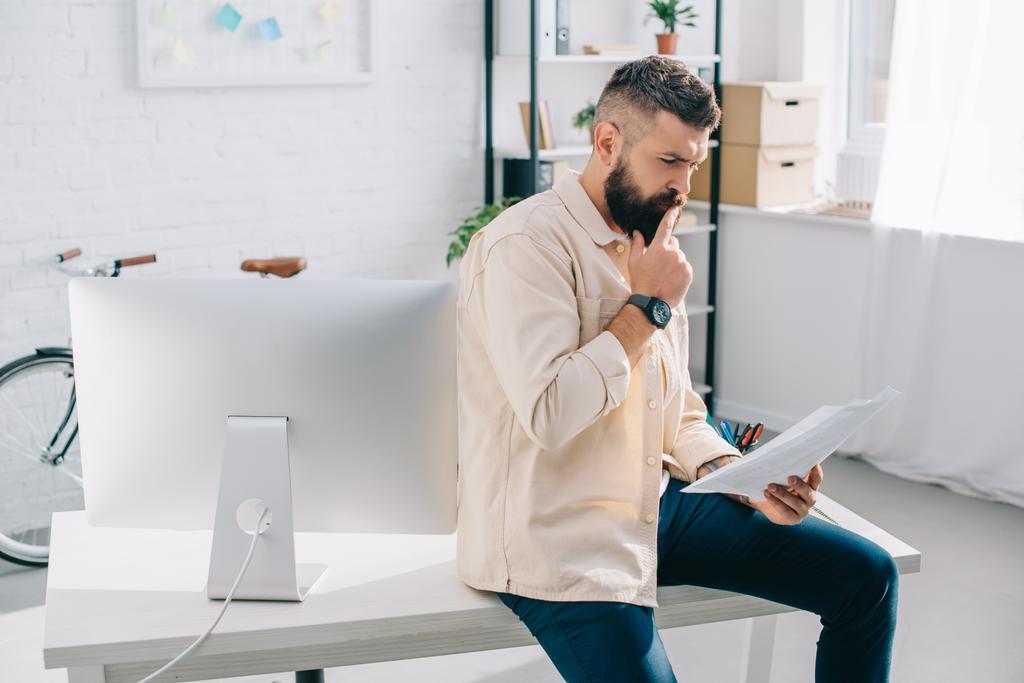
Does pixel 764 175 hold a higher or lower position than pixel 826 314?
higher

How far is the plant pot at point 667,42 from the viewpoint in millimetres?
4234

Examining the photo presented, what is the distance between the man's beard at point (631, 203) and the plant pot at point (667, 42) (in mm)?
2596

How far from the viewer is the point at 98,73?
11.0 feet

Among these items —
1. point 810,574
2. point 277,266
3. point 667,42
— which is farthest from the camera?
point 667,42

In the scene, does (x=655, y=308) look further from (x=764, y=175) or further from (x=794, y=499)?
(x=764, y=175)

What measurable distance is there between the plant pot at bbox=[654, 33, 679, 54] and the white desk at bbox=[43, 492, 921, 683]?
2681 mm

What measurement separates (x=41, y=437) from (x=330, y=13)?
1606 mm

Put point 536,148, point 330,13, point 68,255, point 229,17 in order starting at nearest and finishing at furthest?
point 68,255 → point 229,17 → point 330,13 → point 536,148

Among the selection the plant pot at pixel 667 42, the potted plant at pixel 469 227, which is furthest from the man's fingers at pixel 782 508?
the plant pot at pixel 667 42

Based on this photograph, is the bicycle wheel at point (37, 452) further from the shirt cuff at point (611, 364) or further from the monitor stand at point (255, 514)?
the shirt cuff at point (611, 364)

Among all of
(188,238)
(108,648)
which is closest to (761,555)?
(108,648)

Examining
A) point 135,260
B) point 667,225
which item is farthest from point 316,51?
point 667,225

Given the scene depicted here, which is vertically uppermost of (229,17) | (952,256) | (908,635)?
(229,17)

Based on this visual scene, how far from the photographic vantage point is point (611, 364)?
1.62 meters
